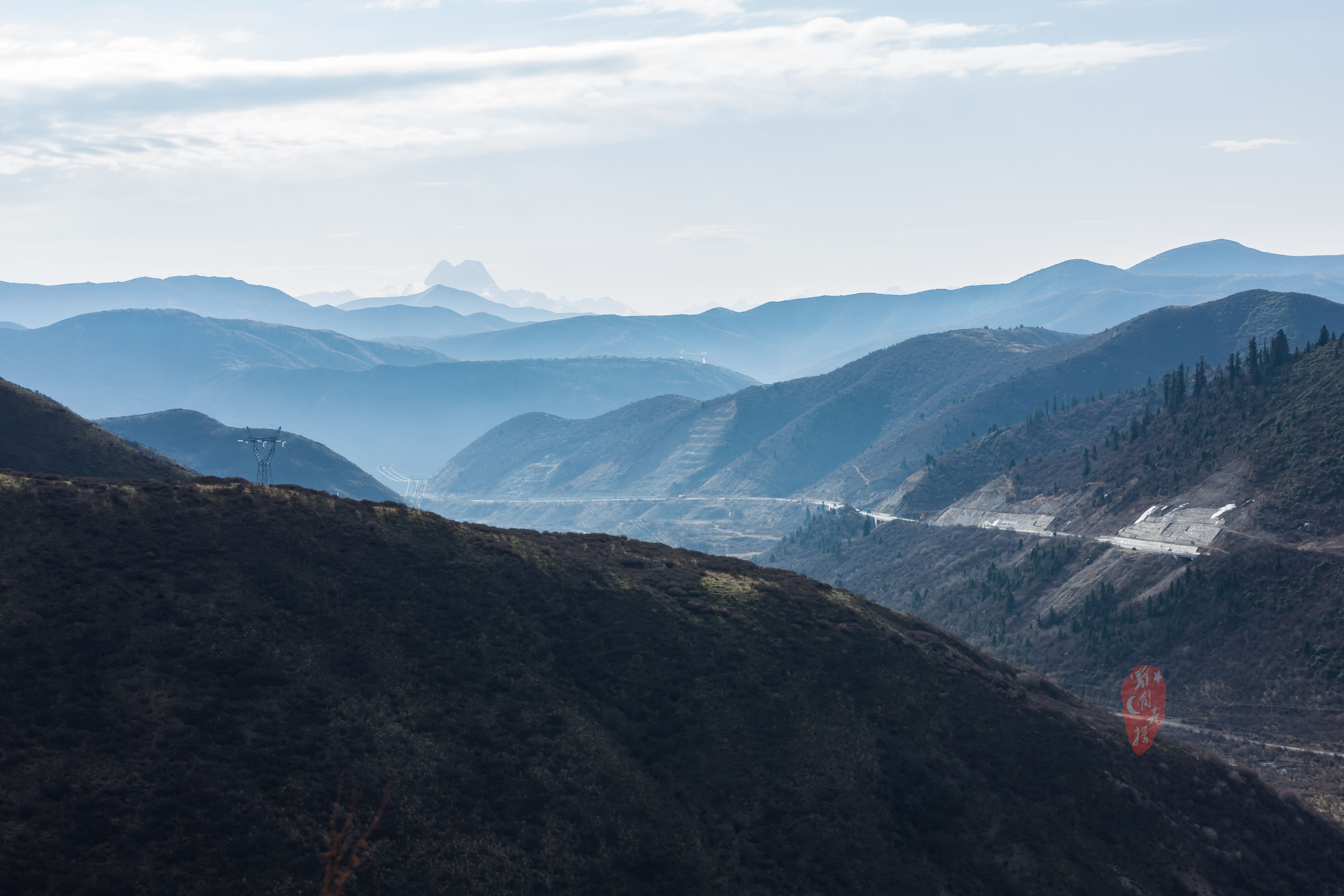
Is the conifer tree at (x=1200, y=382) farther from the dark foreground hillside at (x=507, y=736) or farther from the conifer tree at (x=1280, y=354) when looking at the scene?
the dark foreground hillside at (x=507, y=736)

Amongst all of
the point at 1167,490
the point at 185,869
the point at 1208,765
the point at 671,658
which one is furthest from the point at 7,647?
the point at 1167,490

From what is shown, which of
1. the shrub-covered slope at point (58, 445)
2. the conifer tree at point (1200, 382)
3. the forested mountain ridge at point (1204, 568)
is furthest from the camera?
the conifer tree at point (1200, 382)

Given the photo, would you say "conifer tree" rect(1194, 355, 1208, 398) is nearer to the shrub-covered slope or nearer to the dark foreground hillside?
the dark foreground hillside

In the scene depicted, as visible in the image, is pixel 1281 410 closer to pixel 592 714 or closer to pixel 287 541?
pixel 592 714

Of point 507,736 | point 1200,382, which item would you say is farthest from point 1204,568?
point 507,736

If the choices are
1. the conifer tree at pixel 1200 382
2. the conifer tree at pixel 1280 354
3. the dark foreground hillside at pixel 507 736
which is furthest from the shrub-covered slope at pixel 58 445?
the conifer tree at pixel 1200 382

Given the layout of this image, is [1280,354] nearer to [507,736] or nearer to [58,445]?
[507,736]
